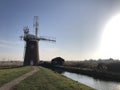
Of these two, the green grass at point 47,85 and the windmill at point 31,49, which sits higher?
the windmill at point 31,49

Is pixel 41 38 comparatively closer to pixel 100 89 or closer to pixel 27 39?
pixel 27 39

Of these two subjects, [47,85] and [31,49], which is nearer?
[47,85]

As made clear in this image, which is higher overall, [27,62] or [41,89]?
[27,62]

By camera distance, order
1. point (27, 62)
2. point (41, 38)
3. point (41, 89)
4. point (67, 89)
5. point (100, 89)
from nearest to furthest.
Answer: point (41, 89)
point (67, 89)
point (100, 89)
point (27, 62)
point (41, 38)

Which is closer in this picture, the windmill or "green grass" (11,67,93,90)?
"green grass" (11,67,93,90)

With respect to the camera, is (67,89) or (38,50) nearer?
(67,89)

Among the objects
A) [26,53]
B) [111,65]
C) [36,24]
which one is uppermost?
[36,24]

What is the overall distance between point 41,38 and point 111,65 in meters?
24.5

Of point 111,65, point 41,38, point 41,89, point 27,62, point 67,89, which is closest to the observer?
point 41,89

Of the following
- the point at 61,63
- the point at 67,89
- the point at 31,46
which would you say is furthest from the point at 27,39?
the point at 67,89

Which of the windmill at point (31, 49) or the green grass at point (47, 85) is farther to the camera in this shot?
the windmill at point (31, 49)

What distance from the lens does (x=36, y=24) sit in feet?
187

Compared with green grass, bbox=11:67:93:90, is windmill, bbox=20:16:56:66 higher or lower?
higher

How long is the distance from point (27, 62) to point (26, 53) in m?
2.69
